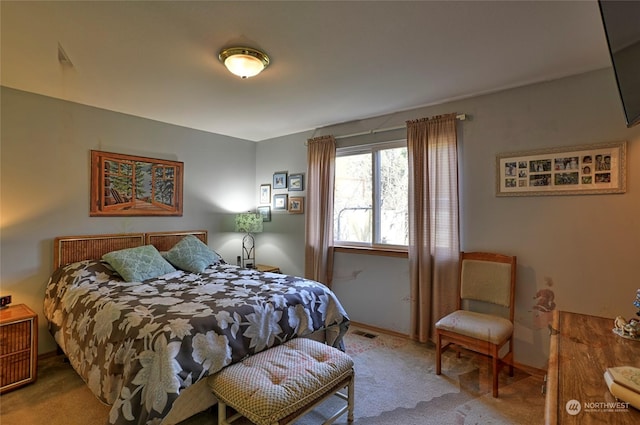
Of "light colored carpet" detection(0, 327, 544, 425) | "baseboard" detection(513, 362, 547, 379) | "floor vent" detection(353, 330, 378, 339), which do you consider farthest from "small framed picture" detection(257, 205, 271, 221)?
"baseboard" detection(513, 362, 547, 379)

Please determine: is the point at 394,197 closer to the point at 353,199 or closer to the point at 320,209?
the point at 353,199

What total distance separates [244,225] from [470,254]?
9.29 ft

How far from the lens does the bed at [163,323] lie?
1.68 meters

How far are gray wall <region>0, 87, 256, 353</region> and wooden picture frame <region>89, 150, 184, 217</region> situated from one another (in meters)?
0.07

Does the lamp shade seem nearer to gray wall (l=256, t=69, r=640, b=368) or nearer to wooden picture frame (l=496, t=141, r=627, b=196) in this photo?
gray wall (l=256, t=69, r=640, b=368)

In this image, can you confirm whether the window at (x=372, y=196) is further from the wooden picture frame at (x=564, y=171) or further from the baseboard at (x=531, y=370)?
the baseboard at (x=531, y=370)

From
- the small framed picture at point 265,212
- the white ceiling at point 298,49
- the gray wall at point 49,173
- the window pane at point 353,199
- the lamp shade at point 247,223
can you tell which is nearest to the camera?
the white ceiling at point 298,49

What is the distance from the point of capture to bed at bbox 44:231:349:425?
168cm

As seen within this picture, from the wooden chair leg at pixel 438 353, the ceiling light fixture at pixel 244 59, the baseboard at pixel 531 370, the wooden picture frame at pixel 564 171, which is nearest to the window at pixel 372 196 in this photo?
the wooden picture frame at pixel 564 171

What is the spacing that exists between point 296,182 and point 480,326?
2852 mm

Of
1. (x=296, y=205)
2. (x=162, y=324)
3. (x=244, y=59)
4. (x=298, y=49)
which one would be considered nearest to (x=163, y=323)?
(x=162, y=324)

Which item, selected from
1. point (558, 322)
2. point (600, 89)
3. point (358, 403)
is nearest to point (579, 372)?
point (558, 322)

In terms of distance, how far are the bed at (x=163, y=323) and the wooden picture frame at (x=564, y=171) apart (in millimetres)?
1941

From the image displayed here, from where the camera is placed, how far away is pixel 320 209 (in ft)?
13.1
